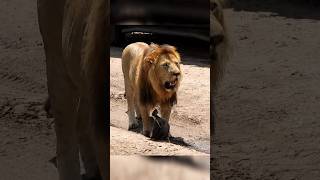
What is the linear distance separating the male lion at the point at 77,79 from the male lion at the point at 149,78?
34cm

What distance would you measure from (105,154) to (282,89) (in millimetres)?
1312

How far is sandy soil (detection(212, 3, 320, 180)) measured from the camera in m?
3.56

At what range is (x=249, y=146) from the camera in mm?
3633

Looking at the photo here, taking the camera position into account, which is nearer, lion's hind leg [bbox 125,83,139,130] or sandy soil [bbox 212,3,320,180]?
sandy soil [bbox 212,3,320,180]

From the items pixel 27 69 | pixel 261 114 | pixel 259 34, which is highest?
pixel 259 34

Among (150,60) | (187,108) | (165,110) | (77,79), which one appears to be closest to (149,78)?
(150,60)

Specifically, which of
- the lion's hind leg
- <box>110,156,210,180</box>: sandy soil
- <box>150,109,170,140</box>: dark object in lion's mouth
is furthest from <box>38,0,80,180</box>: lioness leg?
<box>150,109,170,140</box>: dark object in lion's mouth

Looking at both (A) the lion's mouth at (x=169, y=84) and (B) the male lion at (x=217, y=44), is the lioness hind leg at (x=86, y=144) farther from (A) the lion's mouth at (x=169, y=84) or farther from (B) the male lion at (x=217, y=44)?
(B) the male lion at (x=217, y=44)

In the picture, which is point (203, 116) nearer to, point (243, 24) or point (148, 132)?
point (148, 132)

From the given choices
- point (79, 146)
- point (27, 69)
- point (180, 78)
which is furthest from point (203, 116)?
point (27, 69)

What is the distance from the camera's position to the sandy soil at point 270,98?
11.7 ft

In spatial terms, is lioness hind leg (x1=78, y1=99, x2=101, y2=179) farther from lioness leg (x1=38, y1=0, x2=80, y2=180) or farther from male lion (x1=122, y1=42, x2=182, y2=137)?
male lion (x1=122, y1=42, x2=182, y2=137)

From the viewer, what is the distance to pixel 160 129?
4070mm

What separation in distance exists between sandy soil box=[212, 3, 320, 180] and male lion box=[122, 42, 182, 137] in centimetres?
59
